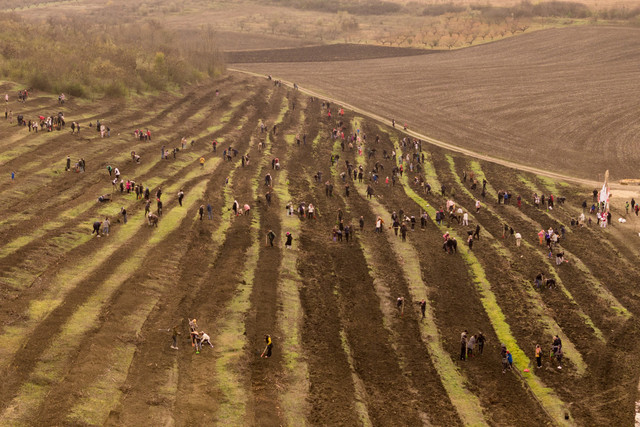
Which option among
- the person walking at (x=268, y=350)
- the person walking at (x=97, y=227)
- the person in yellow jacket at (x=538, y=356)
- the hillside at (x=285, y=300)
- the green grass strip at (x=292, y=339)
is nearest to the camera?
the green grass strip at (x=292, y=339)

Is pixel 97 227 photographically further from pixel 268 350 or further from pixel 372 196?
pixel 372 196

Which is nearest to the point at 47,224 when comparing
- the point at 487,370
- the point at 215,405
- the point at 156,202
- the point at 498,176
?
the point at 156,202

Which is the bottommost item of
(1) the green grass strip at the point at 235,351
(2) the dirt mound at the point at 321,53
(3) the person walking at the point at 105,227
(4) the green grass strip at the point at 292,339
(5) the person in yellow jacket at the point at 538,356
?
(5) the person in yellow jacket at the point at 538,356

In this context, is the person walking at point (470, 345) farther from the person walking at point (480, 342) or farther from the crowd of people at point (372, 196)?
the person walking at point (480, 342)

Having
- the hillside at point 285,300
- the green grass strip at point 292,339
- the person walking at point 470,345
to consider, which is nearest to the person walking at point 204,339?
the hillside at point 285,300

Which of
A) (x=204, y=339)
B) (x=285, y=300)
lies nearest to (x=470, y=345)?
(x=285, y=300)

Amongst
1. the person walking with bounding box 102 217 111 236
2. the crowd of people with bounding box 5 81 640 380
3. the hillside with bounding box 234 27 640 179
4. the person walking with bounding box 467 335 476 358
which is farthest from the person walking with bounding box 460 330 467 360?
the hillside with bounding box 234 27 640 179

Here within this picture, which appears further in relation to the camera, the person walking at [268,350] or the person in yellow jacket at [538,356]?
the person in yellow jacket at [538,356]
